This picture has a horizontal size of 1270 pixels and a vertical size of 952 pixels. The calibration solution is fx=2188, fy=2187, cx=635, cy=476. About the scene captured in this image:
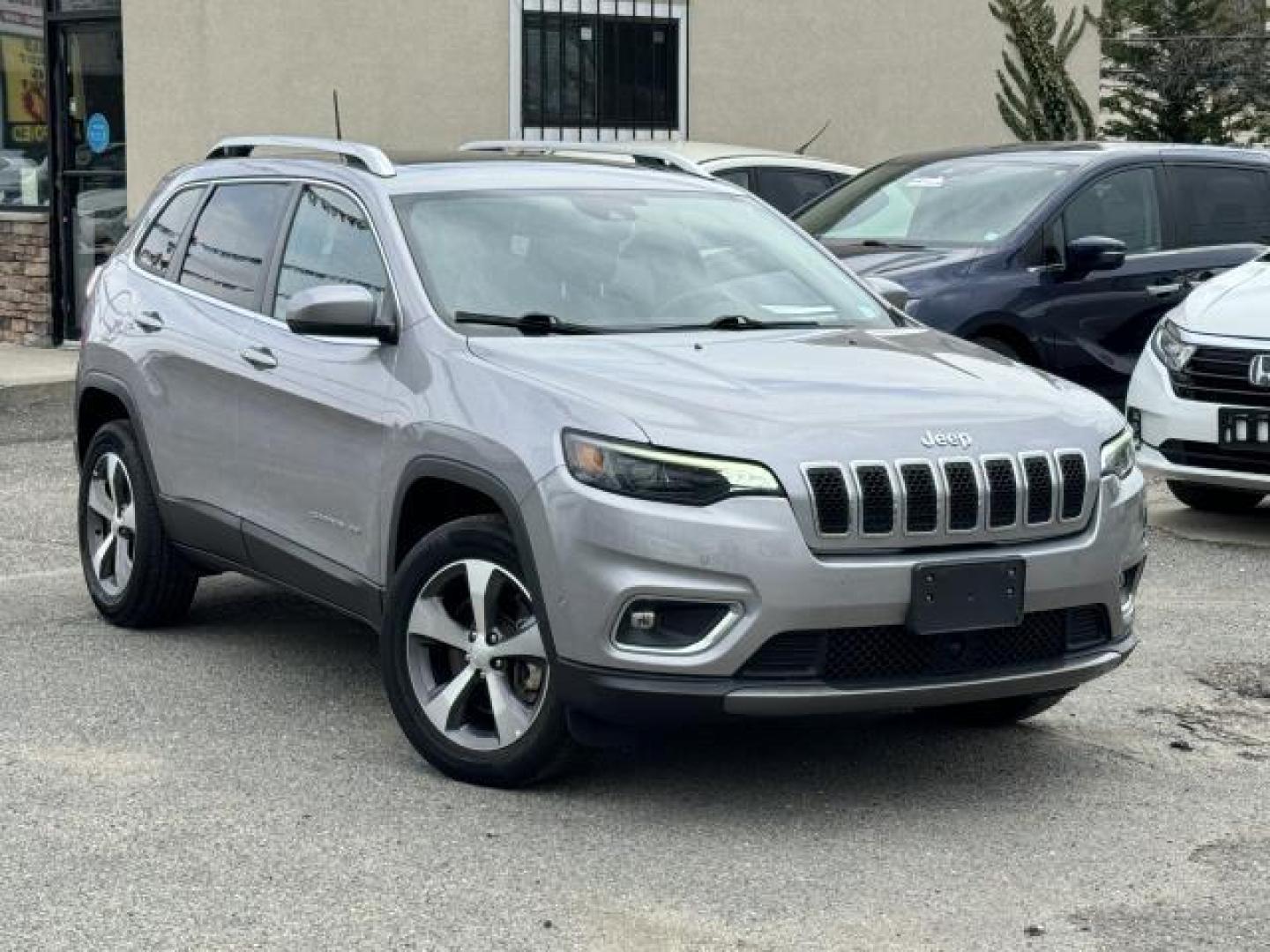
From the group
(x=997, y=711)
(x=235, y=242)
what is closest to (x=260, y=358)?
(x=235, y=242)

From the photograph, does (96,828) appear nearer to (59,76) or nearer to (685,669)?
(685,669)

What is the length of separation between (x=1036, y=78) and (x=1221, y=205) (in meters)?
7.59

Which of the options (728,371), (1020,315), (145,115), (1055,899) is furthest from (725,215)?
(145,115)

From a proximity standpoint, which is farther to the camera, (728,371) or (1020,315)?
(1020,315)

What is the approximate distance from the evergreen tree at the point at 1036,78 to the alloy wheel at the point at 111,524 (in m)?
13.0

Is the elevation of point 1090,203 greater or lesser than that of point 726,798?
greater

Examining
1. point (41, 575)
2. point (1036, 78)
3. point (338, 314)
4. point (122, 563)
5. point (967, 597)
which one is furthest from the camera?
point (1036, 78)

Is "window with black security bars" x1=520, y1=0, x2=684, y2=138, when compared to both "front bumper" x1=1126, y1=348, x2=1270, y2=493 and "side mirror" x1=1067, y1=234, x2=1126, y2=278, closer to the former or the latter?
"side mirror" x1=1067, y1=234, x2=1126, y2=278

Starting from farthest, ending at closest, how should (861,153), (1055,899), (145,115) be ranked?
(861,153) → (145,115) → (1055,899)

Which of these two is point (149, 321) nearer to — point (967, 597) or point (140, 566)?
point (140, 566)

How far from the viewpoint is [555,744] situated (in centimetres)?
534

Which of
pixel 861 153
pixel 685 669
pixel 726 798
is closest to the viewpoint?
pixel 685 669

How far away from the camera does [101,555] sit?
24.7 ft

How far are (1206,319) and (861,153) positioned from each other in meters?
9.73
